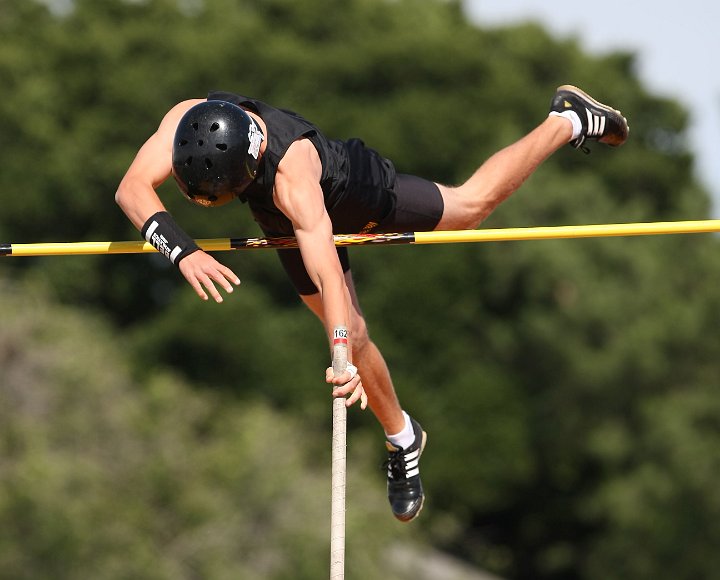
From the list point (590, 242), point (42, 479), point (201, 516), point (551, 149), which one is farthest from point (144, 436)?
point (551, 149)

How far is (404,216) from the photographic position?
8.49m

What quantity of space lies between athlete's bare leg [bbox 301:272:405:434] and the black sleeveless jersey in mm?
361

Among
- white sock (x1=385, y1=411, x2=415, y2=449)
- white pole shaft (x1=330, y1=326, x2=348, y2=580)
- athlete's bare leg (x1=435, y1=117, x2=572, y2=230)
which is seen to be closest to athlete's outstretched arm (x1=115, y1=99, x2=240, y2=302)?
white pole shaft (x1=330, y1=326, x2=348, y2=580)

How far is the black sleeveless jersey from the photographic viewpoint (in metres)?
7.71

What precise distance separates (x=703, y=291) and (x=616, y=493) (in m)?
5.24

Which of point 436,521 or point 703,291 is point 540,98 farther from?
point 436,521

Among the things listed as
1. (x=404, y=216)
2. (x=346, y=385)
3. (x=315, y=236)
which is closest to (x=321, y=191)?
(x=315, y=236)

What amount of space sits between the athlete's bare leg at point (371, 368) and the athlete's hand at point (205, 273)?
43.8 inches

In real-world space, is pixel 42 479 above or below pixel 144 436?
below

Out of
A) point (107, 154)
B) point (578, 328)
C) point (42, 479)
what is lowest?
point (42, 479)

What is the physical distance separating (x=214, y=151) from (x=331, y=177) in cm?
80

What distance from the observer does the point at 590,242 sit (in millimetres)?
36469

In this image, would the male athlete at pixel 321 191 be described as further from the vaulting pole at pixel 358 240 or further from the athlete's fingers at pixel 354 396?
the vaulting pole at pixel 358 240

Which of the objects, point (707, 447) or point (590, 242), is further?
point (590, 242)
